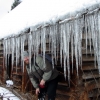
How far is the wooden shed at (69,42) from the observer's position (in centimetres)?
384

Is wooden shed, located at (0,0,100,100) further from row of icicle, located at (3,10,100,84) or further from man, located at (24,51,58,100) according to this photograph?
man, located at (24,51,58,100)

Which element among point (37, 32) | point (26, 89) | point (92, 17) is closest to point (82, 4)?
point (92, 17)

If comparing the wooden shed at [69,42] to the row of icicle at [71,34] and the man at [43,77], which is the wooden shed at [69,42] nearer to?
the row of icicle at [71,34]

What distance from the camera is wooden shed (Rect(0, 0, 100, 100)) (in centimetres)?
384

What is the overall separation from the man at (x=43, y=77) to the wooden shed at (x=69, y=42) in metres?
0.19

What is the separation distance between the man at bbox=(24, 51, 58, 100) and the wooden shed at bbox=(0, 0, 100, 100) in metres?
0.19

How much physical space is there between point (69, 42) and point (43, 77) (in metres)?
0.91

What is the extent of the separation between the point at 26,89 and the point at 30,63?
244 cm

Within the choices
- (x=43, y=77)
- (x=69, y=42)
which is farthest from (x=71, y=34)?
(x=43, y=77)

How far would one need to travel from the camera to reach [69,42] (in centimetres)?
514

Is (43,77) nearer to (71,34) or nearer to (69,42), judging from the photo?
(69,42)

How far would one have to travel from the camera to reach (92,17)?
367 centimetres

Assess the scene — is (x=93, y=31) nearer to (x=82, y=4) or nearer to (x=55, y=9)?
(x=82, y=4)

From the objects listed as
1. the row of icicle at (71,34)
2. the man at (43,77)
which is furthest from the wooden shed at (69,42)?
the man at (43,77)
